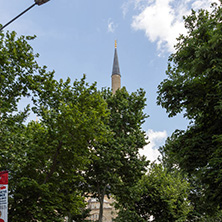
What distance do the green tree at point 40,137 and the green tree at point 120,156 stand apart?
14.5 feet

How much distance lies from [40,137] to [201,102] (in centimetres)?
889

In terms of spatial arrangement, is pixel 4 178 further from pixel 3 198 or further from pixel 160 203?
pixel 160 203

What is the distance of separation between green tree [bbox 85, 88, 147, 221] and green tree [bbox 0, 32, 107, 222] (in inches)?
174

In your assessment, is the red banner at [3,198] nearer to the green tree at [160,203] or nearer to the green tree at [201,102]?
the green tree at [201,102]

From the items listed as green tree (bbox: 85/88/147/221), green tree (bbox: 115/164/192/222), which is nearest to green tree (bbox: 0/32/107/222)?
green tree (bbox: 85/88/147/221)

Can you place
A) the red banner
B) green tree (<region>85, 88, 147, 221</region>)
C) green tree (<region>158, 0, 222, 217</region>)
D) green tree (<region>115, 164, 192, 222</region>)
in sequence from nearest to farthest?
the red banner < green tree (<region>158, 0, 222, 217</region>) < green tree (<region>85, 88, 147, 221</region>) < green tree (<region>115, 164, 192, 222</region>)

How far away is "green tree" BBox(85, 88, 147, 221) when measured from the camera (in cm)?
1961

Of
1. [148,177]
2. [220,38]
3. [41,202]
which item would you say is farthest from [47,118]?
[148,177]

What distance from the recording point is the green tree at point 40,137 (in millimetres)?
12273

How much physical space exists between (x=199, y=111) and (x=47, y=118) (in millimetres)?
8065

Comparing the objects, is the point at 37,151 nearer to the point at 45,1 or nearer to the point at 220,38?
the point at 45,1

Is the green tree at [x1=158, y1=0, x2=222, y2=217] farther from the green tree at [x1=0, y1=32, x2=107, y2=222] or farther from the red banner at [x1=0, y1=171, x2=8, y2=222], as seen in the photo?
the red banner at [x1=0, y1=171, x2=8, y2=222]

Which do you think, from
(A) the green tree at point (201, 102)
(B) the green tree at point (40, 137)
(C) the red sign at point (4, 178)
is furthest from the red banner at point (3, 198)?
(A) the green tree at point (201, 102)

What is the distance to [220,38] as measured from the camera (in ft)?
34.6
